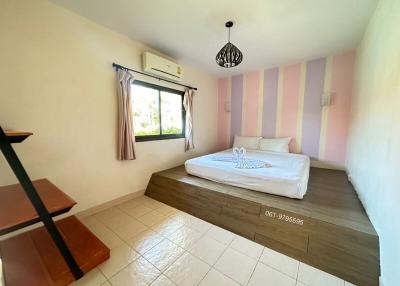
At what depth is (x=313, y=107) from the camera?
10.1 ft

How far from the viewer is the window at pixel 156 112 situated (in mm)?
2523

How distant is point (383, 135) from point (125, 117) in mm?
2659

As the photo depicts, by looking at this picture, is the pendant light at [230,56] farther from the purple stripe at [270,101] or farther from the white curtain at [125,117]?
the purple stripe at [270,101]

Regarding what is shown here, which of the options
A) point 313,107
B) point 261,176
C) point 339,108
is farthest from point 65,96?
point 339,108

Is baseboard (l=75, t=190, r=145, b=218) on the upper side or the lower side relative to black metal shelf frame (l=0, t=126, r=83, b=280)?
lower

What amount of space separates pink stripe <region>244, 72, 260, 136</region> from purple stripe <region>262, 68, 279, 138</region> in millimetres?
179

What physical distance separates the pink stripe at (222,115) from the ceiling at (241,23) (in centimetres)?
140

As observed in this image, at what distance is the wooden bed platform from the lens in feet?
4.02

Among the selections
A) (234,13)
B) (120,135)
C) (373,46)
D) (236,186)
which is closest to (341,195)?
(236,186)

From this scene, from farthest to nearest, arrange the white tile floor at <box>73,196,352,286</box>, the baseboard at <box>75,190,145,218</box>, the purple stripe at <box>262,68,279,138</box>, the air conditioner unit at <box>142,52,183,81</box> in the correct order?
the purple stripe at <box>262,68,279,138</box>, the air conditioner unit at <box>142,52,183,81</box>, the baseboard at <box>75,190,145,218</box>, the white tile floor at <box>73,196,352,286</box>

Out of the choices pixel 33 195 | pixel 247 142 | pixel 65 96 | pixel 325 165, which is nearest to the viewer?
pixel 33 195

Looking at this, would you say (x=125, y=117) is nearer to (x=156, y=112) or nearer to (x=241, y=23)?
(x=156, y=112)

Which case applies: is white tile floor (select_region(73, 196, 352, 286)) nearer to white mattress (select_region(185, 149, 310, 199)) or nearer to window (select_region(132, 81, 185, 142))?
white mattress (select_region(185, 149, 310, 199))

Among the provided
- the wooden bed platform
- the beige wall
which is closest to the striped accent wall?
the wooden bed platform
